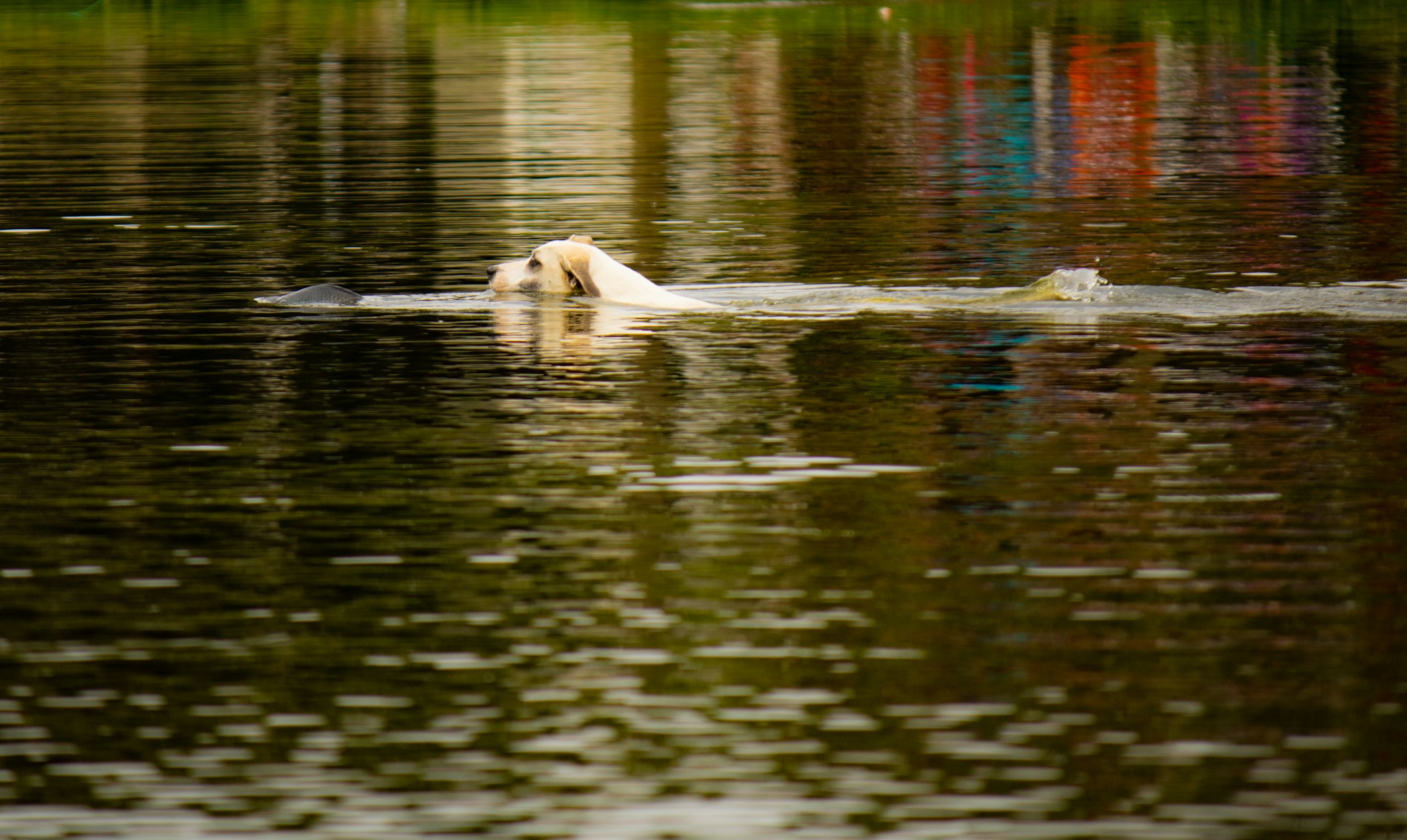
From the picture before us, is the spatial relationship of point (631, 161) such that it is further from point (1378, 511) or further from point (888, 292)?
point (1378, 511)

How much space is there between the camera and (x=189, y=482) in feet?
41.2

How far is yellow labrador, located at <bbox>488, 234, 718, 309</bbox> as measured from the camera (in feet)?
64.0

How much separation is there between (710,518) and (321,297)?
875 centimetres

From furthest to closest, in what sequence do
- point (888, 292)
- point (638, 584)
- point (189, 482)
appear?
point (888, 292) → point (189, 482) → point (638, 584)

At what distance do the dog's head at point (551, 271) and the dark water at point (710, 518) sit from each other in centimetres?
28

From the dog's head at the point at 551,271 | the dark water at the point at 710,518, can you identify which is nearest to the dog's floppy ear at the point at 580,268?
the dog's head at the point at 551,271

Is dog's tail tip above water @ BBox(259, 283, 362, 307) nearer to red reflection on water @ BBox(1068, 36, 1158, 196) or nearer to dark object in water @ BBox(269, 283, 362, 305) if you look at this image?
dark object in water @ BBox(269, 283, 362, 305)

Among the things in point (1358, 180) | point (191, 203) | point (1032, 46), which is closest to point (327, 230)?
point (191, 203)

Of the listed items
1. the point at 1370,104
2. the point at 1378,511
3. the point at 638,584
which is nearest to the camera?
the point at 638,584

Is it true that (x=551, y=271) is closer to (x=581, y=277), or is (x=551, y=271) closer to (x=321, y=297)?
Result: (x=581, y=277)

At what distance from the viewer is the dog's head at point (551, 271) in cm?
1972

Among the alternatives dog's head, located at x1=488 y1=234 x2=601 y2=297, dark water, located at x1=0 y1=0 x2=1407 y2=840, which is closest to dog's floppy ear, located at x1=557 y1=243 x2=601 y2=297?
dog's head, located at x1=488 y1=234 x2=601 y2=297

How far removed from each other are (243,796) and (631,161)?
24394mm

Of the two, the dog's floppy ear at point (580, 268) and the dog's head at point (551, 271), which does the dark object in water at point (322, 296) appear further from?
the dog's floppy ear at point (580, 268)
